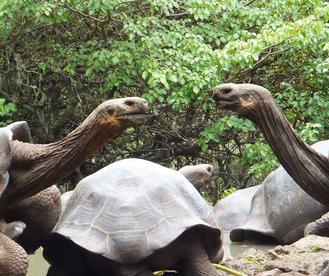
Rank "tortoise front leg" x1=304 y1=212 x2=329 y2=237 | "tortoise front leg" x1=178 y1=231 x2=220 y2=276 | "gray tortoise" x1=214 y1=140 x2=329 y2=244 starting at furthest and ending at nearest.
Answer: "gray tortoise" x1=214 y1=140 x2=329 y2=244 < "tortoise front leg" x1=304 y1=212 x2=329 y2=237 < "tortoise front leg" x1=178 y1=231 x2=220 y2=276

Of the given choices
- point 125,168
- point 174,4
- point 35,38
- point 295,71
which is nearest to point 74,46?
point 35,38

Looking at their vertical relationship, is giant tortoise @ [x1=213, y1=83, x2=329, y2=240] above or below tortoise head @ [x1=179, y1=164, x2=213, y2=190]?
above

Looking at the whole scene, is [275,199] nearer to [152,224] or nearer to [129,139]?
[152,224]

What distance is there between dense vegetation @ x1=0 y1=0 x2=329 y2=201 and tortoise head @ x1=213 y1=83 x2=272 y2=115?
447 centimetres

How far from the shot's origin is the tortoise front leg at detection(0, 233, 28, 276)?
11.0 feet

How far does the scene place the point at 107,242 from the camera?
3469mm

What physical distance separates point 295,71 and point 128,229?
617 cm

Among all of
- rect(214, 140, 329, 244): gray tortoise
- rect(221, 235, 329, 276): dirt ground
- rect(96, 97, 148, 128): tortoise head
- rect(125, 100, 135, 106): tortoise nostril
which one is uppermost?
rect(125, 100, 135, 106): tortoise nostril

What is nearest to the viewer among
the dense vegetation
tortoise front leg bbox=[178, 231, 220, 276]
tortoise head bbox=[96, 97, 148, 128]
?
tortoise head bbox=[96, 97, 148, 128]

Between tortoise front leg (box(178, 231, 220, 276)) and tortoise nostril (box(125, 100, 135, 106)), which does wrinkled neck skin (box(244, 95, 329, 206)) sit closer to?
tortoise nostril (box(125, 100, 135, 106))

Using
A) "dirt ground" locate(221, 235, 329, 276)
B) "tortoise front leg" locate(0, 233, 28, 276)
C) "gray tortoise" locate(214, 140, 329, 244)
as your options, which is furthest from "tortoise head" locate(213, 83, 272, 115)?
"gray tortoise" locate(214, 140, 329, 244)

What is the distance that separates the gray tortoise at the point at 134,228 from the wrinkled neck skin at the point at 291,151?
1.72 feet

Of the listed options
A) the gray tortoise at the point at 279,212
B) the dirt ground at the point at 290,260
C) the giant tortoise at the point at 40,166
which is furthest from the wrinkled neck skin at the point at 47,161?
the gray tortoise at the point at 279,212

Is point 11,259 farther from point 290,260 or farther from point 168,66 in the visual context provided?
point 168,66
